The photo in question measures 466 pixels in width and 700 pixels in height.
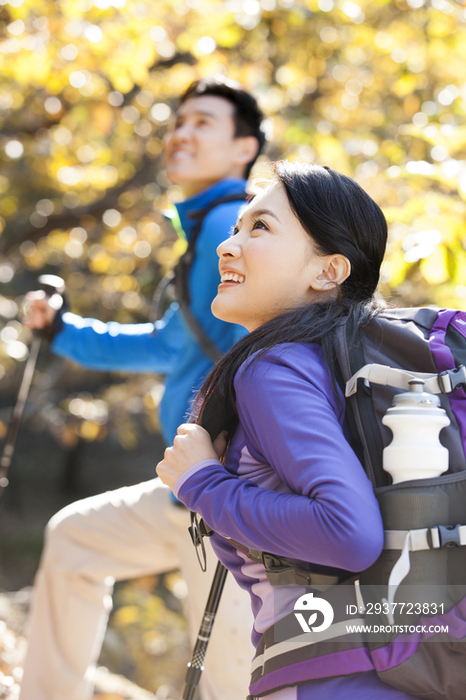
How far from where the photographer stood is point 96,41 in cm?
332

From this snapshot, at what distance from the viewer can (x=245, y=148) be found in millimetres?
2771

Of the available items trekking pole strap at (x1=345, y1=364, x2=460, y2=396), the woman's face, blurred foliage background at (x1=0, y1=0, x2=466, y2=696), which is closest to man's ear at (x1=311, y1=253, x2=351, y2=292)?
the woman's face

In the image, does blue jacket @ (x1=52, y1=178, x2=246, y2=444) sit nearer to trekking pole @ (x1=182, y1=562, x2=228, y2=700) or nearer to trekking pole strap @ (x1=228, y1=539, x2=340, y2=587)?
trekking pole @ (x1=182, y1=562, x2=228, y2=700)

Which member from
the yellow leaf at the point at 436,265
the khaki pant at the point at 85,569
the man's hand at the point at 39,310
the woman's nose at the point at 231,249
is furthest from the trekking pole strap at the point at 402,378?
the man's hand at the point at 39,310

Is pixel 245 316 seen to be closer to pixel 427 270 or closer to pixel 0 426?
pixel 427 270

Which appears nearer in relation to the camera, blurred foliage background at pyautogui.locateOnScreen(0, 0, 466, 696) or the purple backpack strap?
the purple backpack strap

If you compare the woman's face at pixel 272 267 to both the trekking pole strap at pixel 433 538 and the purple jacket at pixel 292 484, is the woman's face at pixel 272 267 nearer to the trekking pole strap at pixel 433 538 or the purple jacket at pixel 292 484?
the purple jacket at pixel 292 484

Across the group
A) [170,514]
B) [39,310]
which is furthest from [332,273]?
[39,310]

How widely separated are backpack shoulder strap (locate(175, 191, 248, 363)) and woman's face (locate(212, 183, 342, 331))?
0.77 meters

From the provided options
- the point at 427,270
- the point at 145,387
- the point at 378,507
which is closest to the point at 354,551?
the point at 378,507

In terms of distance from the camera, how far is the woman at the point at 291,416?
110cm

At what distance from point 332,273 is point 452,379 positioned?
0.39 m

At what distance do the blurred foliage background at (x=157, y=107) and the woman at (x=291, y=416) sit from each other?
0.99m

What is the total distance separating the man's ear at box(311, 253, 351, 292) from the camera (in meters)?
1.45
